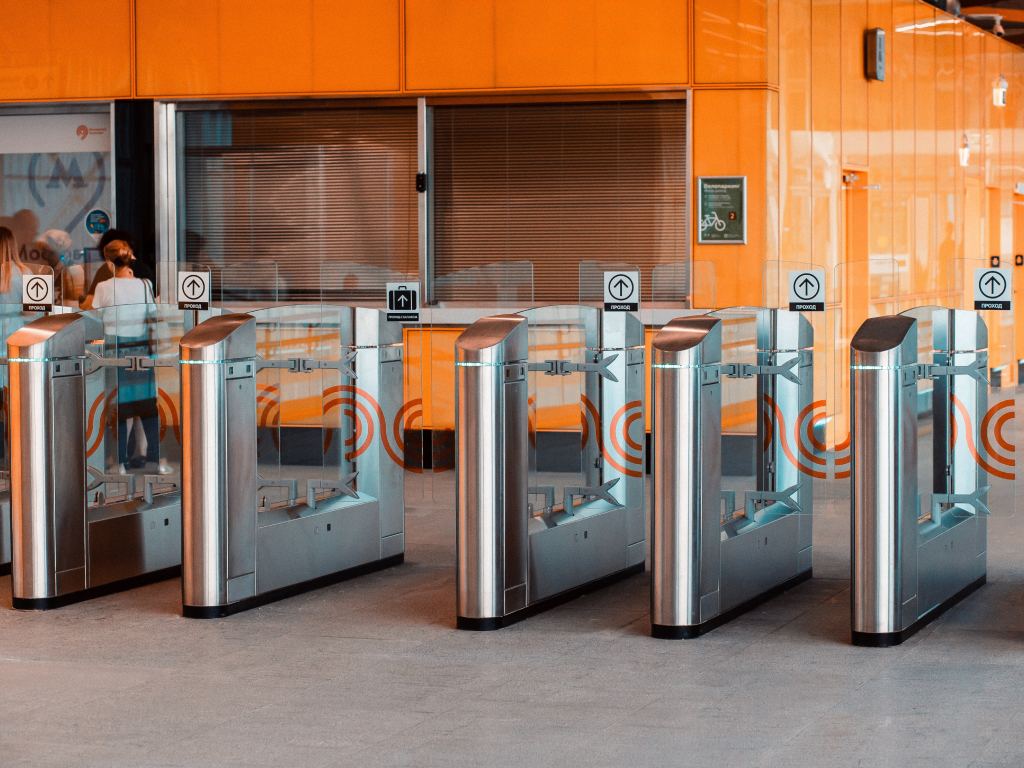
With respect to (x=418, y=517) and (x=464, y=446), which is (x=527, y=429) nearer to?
(x=464, y=446)

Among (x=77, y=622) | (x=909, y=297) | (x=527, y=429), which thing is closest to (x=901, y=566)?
(x=527, y=429)

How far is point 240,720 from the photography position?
389 centimetres

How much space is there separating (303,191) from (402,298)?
3350mm

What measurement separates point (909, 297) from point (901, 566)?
737 centimetres

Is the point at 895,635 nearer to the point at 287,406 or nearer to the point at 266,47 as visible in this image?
the point at 287,406

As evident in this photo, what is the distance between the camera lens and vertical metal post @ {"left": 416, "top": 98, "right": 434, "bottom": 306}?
30.3 feet

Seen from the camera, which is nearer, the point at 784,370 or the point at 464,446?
the point at 464,446

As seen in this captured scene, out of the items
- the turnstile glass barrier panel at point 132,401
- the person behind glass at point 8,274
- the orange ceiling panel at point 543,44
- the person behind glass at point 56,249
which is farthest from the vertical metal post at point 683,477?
the person behind glass at point 56,249

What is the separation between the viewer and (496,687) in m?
4.21

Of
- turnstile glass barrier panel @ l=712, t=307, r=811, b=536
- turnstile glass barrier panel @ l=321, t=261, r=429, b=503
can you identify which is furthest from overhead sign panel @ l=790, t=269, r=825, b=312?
turnstile glass barrier panel @ l=321, t=261, r=429, b=503

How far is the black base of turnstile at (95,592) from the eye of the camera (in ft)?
17.6

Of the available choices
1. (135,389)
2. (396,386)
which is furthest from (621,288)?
(135,389)

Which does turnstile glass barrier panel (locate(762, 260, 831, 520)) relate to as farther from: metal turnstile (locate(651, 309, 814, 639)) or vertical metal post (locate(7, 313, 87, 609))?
vertical metal post (locate(7, 313, 87, 609))

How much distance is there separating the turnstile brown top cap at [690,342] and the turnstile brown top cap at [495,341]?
51 cm
